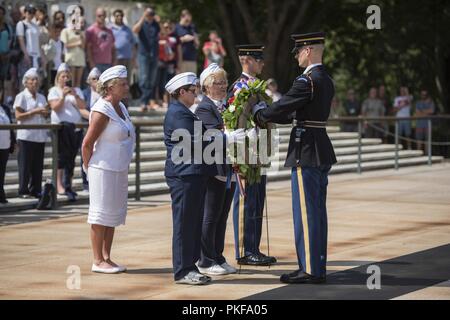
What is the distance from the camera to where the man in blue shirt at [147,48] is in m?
22.1

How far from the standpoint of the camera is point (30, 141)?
16.3 meters

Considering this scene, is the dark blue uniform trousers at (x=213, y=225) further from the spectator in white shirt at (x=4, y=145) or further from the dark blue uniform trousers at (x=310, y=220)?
the spectator in white shirt at (x=4, y=145)

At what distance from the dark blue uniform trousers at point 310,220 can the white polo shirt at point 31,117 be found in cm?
698

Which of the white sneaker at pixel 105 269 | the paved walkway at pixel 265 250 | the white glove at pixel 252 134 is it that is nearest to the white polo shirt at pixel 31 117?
the paved walkway at pixel 265 250

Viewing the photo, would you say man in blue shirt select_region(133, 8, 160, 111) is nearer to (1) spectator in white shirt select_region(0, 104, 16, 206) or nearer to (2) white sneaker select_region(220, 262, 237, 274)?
(1) spectator in white shirt select_region(0, 104, 16, 206)

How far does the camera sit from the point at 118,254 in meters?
12.0

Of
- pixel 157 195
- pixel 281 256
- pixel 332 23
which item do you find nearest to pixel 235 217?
pixel 281 256

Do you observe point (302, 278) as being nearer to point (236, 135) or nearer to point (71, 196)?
point (236, 135)

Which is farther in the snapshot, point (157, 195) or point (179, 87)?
point (157, 195)

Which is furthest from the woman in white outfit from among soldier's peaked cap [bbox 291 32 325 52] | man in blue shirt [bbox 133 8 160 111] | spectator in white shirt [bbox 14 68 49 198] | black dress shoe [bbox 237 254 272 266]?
man in blue shirt [bbox 133 8 160 111]

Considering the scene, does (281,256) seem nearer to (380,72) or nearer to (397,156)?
(397,156)
